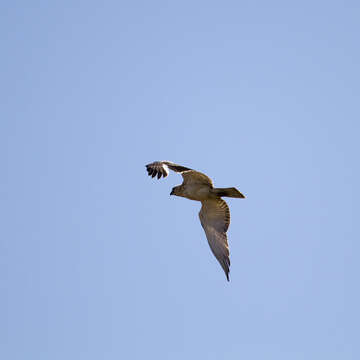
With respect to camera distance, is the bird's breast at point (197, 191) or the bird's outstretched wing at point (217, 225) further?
the bird's outstretched wing at point (217, 225)

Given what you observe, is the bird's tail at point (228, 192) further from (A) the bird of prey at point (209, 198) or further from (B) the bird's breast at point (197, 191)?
(B) the bird's breast at point (197, 191)

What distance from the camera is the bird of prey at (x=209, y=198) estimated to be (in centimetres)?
1606

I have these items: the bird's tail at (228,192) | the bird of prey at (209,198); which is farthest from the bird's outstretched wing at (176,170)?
the bird's tail at (228,192)

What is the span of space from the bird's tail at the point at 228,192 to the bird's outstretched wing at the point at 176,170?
25cm

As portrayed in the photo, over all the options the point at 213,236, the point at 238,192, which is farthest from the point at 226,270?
the point at 238,192

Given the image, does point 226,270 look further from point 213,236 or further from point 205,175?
point 205,175

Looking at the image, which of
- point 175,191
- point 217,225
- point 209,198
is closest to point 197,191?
point 209,198

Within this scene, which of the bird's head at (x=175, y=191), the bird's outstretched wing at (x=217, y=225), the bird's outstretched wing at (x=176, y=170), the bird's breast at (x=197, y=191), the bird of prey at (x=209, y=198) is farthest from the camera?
the bird's outstretched wing at (x=217, y=225)

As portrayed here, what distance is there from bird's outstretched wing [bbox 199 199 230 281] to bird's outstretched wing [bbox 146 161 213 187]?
0.80 meters

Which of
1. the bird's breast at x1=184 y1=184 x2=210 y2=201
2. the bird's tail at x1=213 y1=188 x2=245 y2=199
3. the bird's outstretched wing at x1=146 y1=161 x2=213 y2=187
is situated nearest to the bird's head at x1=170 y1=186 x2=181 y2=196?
the bird's breast at x1=184 y1=184 x2=210 y2=201

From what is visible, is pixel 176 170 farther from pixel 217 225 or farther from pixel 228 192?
pixel 217 225

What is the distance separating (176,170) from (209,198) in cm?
120

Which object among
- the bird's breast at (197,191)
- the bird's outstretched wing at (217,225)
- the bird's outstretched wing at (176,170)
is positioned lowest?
the bird's outstretched wing at (217,225)

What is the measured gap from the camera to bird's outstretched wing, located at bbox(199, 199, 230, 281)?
17.0m
